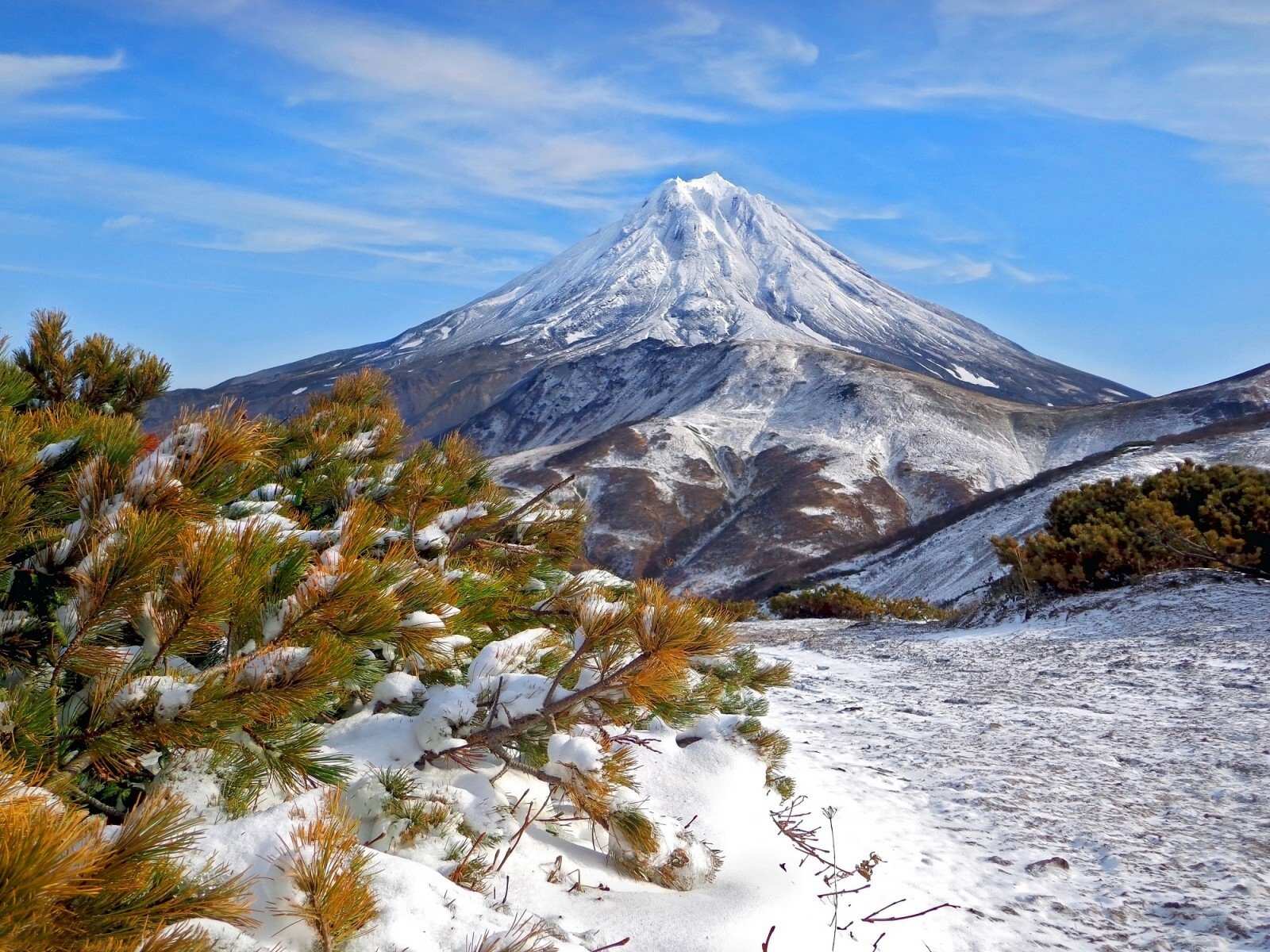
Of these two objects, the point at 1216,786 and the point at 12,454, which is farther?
the point at 1216,786

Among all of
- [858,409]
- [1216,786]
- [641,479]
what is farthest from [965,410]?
[1216,786]

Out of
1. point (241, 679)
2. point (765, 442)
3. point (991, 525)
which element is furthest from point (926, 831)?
point (765, 442)

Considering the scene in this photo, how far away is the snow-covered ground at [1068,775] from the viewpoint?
10.3 feet

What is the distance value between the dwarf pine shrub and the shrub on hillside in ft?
29.2

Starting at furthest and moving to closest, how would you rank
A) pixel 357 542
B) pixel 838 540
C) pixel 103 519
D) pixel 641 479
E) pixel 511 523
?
pixel 641 479
pixel 838 540
pixel 511 523
pixel 357 542
pixel 103 519

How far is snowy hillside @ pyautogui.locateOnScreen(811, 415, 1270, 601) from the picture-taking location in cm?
2748

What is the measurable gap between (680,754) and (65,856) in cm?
315

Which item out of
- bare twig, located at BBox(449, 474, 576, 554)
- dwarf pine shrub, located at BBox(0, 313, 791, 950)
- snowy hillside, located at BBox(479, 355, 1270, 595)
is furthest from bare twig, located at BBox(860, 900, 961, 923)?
snowy hillside, located at BBox(479, 355, 1270, 595)

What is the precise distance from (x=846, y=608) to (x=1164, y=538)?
6.90 metres

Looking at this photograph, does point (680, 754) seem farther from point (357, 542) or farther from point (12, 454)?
point (12, 454)

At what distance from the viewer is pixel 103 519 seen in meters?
2.12

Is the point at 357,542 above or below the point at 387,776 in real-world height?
above

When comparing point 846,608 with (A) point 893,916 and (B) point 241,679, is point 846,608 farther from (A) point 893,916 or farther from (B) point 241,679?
Result: (B) point 241,679

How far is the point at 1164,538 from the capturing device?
10.2 m
